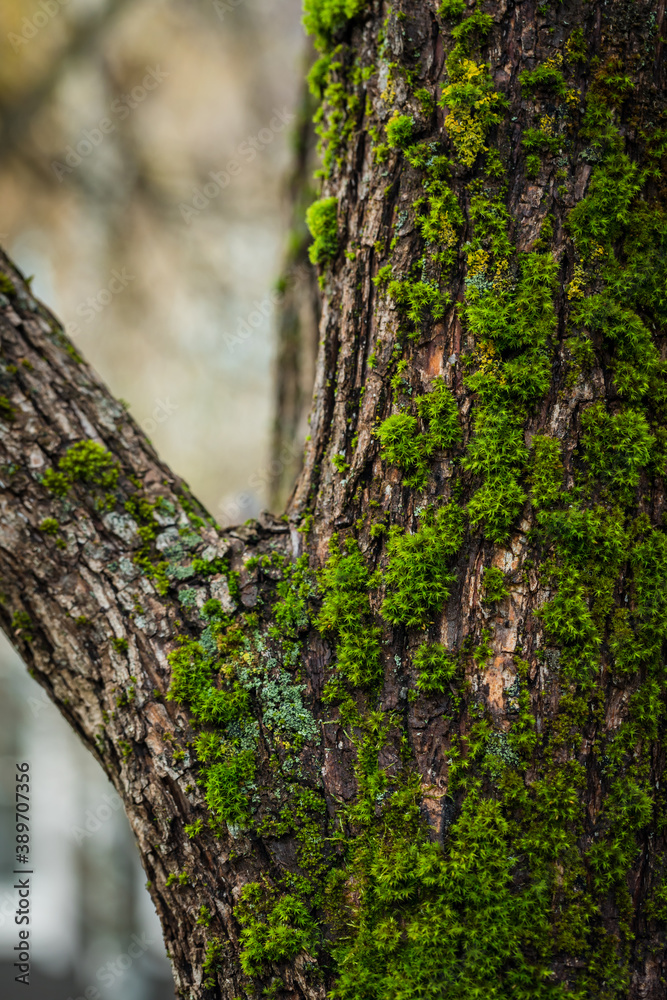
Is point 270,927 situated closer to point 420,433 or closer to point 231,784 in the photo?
point 231,784

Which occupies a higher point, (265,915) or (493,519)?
(493,519)

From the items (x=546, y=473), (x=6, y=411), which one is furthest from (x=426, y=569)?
(x=6, y=411)

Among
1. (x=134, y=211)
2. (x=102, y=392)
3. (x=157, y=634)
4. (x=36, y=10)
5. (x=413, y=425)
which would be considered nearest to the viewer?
(x=413, y=425)

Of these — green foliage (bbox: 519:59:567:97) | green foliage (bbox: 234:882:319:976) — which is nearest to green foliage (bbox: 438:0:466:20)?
green foliage (bbox: 519:59:567:97)

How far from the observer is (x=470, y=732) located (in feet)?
4.12

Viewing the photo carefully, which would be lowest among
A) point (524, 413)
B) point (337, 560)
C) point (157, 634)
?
point (157, 634)

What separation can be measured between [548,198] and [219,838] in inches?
60.0

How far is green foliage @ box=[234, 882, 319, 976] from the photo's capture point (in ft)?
4.12

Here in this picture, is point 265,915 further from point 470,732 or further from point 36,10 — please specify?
point 36,10

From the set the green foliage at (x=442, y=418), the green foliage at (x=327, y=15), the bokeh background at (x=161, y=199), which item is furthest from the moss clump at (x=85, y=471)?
the bokeh background at (x=161, y=199)

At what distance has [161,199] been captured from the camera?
17.6 feet

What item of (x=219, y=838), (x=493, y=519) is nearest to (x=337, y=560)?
(x=493, y=519)

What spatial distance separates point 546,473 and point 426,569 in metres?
0.31

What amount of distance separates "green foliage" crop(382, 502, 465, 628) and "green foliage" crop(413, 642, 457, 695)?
0.19 feet
